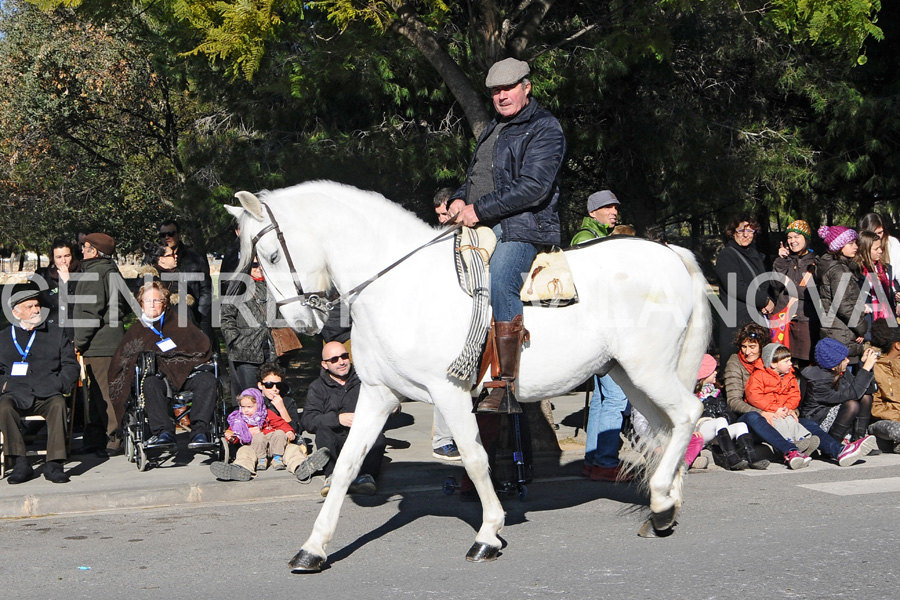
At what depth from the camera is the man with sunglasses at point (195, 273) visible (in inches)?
401

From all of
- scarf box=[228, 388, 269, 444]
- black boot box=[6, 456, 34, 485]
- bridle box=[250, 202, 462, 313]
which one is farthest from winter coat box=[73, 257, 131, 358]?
bridle box=[250, 202, 462, 313]

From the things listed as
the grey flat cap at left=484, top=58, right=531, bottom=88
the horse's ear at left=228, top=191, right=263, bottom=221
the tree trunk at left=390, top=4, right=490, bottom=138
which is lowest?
the horse's ear at left=228, top=191, right=263, bottom=221

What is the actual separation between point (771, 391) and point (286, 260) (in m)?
5.21

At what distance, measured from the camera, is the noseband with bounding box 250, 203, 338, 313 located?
5.57 m

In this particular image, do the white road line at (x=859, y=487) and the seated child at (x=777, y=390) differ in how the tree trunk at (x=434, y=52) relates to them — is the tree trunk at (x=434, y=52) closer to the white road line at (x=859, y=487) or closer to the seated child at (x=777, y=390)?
the seated child at (x=777, y=390)

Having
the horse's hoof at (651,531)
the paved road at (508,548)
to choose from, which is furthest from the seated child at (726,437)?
the horse's hoof at (651,531)

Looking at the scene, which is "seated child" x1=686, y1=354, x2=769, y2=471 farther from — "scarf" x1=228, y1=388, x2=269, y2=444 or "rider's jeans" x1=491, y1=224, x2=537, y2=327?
"scarf" x1=228, y1=388, x2=269, y2=444

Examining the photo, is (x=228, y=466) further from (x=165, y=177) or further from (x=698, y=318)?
(x=165, y=177)

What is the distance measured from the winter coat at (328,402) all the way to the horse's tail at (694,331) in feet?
9.38

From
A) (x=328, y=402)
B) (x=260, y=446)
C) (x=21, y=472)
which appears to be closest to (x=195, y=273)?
(x=260, y=446)

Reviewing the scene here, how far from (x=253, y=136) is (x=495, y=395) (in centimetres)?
1009

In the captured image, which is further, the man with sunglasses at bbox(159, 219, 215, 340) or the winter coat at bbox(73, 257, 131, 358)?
the man with sunglasses at bbox(159, 219, 215, 340)

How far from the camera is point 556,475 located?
8.42m

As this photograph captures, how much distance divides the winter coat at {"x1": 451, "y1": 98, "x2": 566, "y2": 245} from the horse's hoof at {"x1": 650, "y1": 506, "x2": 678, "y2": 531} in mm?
1786
